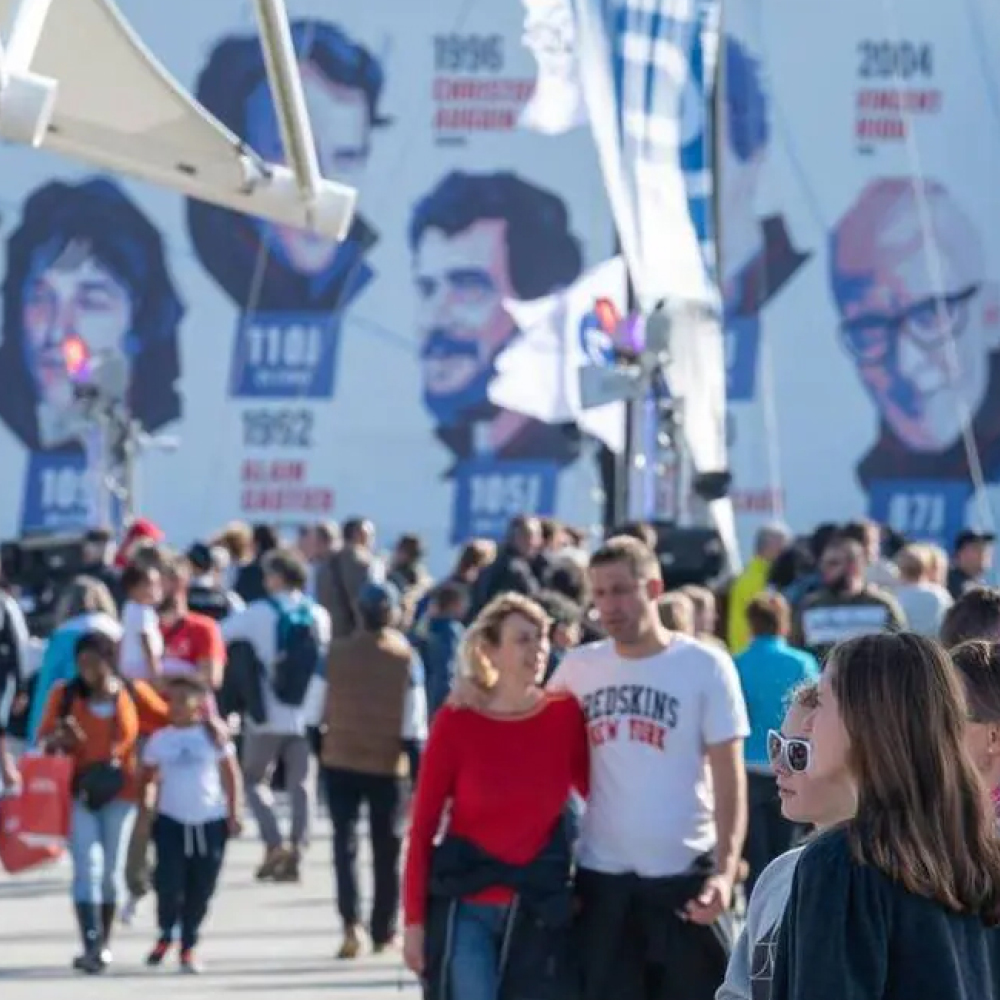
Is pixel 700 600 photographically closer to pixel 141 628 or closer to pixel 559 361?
pixel 141 628

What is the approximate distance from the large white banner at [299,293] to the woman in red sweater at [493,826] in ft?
69.2

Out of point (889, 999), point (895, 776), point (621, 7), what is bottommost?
point (889, 999)

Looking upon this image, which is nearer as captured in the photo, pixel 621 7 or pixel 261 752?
pixel 261 752

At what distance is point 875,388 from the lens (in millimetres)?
29484

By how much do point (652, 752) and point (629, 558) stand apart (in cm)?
50

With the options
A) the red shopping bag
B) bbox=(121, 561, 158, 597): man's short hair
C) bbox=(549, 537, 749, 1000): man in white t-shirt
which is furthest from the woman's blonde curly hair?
bbox=(121, 561, 158, 597): man's short hair

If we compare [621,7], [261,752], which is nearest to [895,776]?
[261,752]

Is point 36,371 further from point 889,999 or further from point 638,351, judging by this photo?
point 889,999

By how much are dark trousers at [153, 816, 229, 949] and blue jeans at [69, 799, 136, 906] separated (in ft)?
0.46

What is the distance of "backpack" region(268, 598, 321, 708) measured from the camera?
1534 centimetres

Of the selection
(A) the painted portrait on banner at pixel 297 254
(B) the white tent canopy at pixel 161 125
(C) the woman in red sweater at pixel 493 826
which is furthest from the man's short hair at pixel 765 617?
(A) the painted portrait on banner at pixel 297 254

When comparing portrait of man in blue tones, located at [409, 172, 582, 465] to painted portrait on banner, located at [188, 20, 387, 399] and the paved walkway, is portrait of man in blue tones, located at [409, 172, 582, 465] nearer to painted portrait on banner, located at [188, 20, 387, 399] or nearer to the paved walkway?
painted portrait on banner, located at [188, 20, 387, 399]

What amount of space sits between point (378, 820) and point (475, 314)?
16.9m

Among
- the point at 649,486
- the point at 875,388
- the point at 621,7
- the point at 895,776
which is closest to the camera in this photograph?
the point at 895,776
